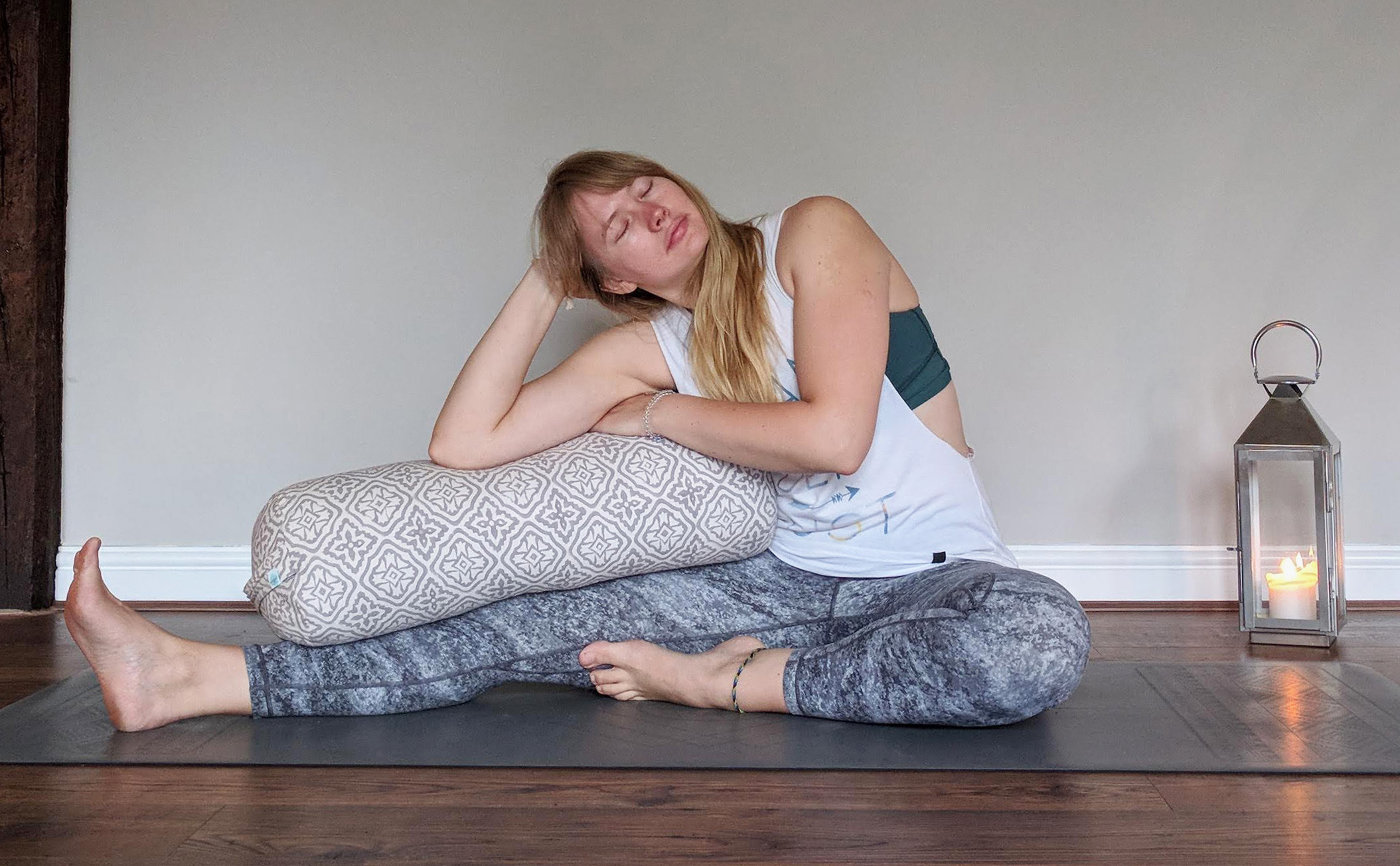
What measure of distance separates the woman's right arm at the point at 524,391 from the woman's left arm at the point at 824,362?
229 mm

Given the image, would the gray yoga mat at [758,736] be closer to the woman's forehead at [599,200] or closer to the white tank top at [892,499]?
the white tank top at [892,499]

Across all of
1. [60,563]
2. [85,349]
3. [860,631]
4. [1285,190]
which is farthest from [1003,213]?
[60,563]

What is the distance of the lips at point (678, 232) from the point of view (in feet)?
6.54

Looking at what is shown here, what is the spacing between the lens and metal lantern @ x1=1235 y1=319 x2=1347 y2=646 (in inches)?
97.3

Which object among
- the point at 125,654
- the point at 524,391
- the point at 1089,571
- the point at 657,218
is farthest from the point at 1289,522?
the point at 125,654

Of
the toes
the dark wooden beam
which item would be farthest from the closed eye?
the dark wooden beam

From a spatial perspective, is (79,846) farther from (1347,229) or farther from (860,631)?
(1347,229)

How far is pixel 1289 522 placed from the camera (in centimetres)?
252

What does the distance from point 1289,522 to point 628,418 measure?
144cm

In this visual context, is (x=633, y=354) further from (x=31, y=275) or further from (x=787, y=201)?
(x=31, y=275)

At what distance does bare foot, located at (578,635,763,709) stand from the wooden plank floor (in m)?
0.30

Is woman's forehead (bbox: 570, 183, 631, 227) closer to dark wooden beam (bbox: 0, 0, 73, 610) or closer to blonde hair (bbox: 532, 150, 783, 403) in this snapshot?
blonde hair (bbox: 532, 150, 783, 403)

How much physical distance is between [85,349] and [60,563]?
0.53 m

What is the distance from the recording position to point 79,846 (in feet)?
4.32
